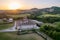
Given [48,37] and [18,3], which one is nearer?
[48,37]

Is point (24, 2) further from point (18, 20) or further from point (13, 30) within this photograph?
point (13, 30)

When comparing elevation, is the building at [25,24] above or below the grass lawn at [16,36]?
above

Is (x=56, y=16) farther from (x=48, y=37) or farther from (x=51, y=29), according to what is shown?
(x=48, y=37)

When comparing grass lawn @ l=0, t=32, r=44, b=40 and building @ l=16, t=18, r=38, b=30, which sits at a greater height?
building @ l=16, t=18, r=38, b=30

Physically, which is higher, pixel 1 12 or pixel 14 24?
pixel 1 12

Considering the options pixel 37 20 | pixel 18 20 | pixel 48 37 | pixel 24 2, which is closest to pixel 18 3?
pixel 24 2

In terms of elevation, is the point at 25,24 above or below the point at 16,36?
above

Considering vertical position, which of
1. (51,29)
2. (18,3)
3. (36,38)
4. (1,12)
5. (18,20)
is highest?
(18,3)

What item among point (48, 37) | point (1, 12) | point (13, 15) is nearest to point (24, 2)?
point (13, 15)

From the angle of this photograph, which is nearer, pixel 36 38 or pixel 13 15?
pixel 36 38
